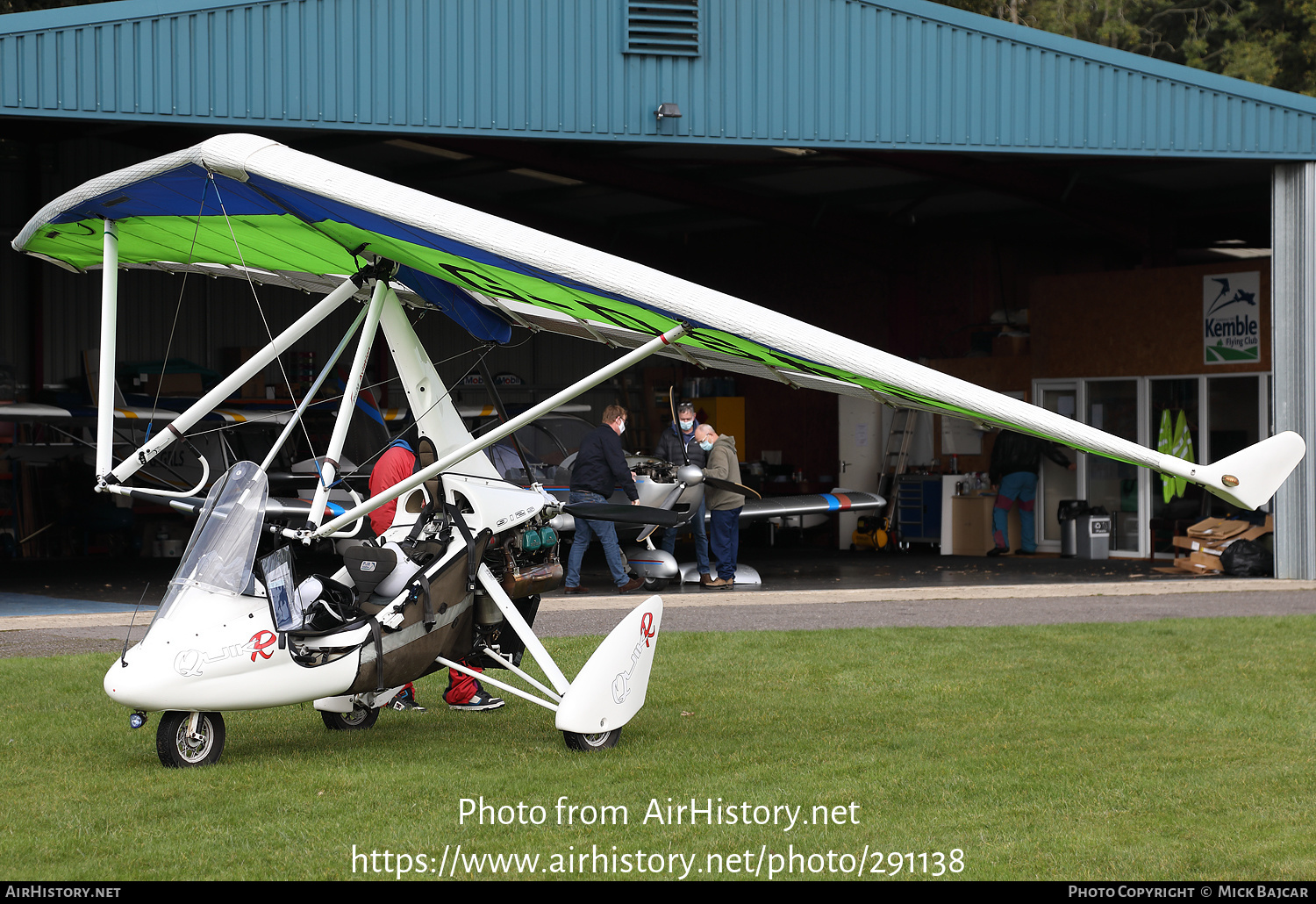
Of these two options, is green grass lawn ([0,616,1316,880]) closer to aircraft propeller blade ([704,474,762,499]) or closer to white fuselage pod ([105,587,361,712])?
white fuselage pod ([105,587,361,712])

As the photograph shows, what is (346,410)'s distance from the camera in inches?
261

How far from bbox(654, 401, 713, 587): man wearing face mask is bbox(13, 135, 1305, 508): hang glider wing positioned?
7998 mm

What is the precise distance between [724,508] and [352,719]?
7.98 m

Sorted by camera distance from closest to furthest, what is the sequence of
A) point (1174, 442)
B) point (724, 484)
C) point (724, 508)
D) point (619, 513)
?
point (619, 513), point (724, 484), point (724, 508), point (1174, 442)

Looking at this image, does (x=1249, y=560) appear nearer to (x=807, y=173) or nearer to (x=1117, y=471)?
(x=1117, y=471)

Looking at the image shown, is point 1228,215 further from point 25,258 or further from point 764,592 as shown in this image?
point 25,258

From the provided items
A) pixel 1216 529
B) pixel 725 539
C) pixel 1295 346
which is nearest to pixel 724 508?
pixel 725 539

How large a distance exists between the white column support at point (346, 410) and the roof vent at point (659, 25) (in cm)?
829

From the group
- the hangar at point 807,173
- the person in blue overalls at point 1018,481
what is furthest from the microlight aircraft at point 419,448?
the person in blue overalls at point 1018,481

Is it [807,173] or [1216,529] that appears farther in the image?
[807,173]

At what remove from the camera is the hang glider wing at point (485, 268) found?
221 inches

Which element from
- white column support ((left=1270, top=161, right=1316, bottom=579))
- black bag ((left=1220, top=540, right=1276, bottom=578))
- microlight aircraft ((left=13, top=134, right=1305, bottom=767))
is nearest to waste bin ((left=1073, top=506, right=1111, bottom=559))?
black bag ((left=1220, top=540, right=1276, bottom=578))

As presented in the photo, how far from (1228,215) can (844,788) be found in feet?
62.8

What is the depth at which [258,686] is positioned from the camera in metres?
6.04
